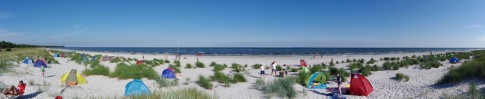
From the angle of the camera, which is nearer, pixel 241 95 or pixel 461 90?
pixel 461 90

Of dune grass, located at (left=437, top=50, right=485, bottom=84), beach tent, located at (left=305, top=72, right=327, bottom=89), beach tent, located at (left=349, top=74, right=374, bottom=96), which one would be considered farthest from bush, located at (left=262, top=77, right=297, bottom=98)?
dune grass, located at (left=437, top=50, right=485, bottom=84)

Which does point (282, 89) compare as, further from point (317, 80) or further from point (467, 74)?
point (467, 74)

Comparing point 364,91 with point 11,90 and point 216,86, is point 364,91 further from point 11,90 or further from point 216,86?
point 11,90

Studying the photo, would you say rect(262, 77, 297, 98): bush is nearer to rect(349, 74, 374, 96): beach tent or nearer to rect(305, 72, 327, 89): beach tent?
rect(305, 72, 327, 89): beach tent

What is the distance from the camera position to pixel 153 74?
14344 millimetres

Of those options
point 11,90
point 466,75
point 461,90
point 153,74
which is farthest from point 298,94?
point 11,90

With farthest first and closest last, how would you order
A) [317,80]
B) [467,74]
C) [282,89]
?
[317,80] < [282,89] < [467,74]

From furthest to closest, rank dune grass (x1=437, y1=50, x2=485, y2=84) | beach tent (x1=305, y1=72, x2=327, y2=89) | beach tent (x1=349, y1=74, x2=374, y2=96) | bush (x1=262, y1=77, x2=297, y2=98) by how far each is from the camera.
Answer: beach tent (x1=305, y1=72, x2=327, y2=89) → beach tent (x1=349, y1=74, x2=374, y2=96) → bush (x1=262, y1=77, x2=297, y2=98) → dune grass (x1=437, y1=50, x2=485, y2=84)

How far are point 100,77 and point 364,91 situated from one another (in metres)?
12.8

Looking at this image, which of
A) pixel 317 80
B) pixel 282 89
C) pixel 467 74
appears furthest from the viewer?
pixel 317 80

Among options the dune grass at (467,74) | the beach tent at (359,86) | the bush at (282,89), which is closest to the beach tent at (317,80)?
the bush at (282,89)

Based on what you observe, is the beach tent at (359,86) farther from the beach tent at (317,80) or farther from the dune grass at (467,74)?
the dune grass at (467,74)

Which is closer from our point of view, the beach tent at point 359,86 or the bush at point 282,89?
the bush at point 282,89

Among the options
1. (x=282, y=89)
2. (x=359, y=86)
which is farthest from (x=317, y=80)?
(x=282, y=89)
